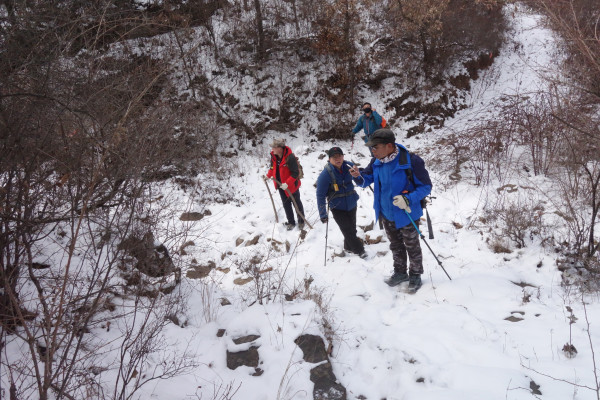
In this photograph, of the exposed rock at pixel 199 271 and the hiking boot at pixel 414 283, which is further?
the exposed rock at pixel 199 271

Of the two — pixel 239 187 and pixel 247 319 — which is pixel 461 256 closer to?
pixel 247 319

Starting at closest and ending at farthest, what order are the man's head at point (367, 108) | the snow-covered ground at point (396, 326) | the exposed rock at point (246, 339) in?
the snow-covered ground at point (396, 326) → the exposed rock at point (246, 339) → the man's head at point (367, 108)

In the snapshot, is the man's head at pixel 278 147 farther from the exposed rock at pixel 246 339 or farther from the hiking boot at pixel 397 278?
the exposed rock at pixel 246 339

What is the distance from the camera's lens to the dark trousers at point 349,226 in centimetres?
487

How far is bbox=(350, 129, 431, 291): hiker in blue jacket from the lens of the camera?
11.6 ft

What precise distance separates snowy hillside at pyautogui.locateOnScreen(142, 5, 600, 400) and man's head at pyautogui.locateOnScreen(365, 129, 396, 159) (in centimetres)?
165

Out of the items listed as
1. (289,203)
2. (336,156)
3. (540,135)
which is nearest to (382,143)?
(336,156)

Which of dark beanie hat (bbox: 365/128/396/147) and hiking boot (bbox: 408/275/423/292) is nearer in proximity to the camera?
dark beanie hat (bbox: 365/128/396/147)

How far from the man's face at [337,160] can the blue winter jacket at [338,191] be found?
0.05 metres

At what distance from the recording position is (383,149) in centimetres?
355

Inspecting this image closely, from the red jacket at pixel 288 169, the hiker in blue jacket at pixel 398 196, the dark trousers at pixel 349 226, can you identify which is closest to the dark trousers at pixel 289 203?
the red jacket at pixel 288 169

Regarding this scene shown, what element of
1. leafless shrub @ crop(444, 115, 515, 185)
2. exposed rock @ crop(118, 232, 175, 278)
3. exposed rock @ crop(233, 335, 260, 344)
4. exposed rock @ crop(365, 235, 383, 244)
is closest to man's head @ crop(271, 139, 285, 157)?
exposed rock @ crop(365, 235, 383, 244)

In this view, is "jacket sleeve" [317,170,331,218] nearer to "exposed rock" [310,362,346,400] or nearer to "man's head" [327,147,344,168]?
"man's head" [327,147,344,168]

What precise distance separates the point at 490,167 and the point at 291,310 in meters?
6.10
